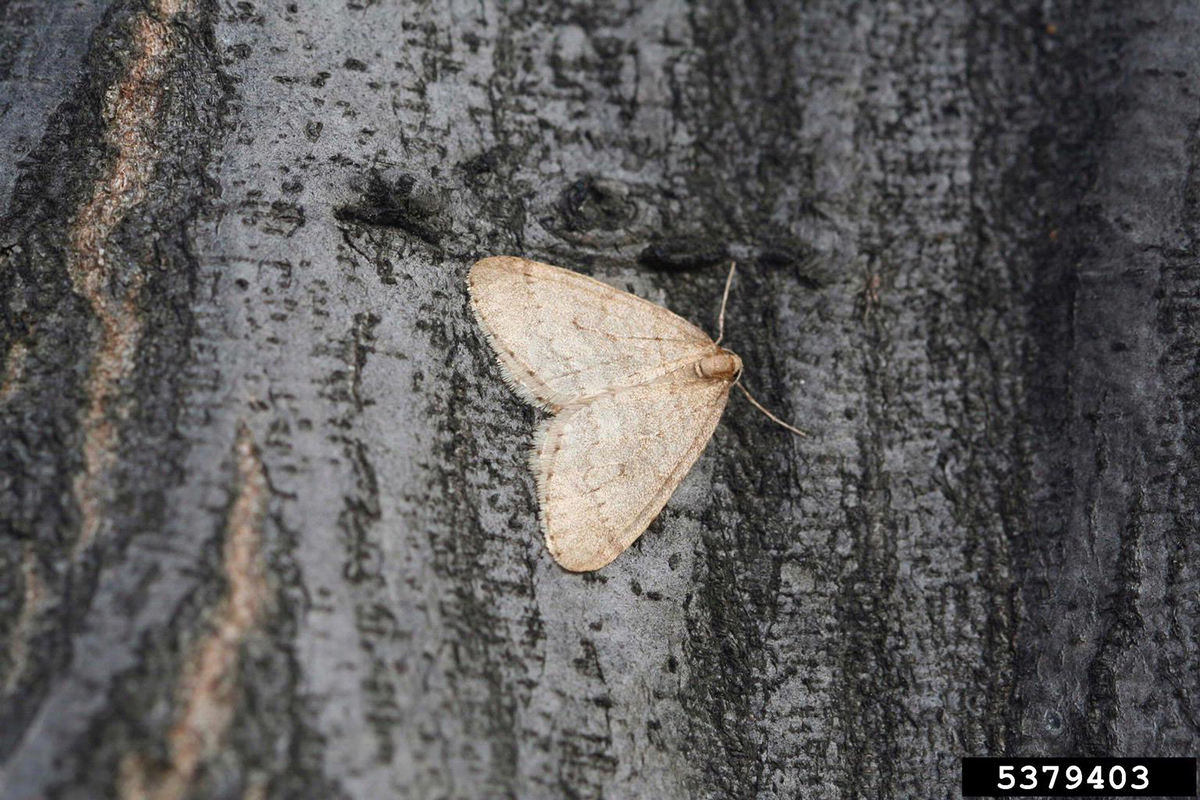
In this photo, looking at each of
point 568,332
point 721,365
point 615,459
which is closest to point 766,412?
point 721,365

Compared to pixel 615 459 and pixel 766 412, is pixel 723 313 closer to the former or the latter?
pixel 766 412

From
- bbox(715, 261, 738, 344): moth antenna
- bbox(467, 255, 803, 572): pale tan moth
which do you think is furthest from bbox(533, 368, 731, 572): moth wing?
bbox(715, 261, 738, 344): moth antenna

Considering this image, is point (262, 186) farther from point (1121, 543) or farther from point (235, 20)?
point (1121, 543)

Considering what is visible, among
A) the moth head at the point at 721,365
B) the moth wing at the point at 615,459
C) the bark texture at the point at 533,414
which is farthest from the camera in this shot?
the moth head at the point at 721,365

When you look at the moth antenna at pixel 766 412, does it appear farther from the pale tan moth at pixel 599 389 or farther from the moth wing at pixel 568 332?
the moth wing at pixel 568 332

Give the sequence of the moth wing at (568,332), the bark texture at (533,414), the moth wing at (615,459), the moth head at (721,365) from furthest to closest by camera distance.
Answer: the moth head at (721,365), the moth wing at (568,332), the moth wing at (615,459), the bark texture at (533,414)

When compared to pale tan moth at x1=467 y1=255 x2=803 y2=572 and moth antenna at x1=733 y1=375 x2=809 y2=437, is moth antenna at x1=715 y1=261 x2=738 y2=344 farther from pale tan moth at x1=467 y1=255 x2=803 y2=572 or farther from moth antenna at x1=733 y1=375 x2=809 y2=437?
moth antenna at x1=733 y1=375 x2=809 y2=437

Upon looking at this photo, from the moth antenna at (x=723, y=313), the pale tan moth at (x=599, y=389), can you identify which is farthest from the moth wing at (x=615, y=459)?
the moth antenna at (x=723, y=313)
